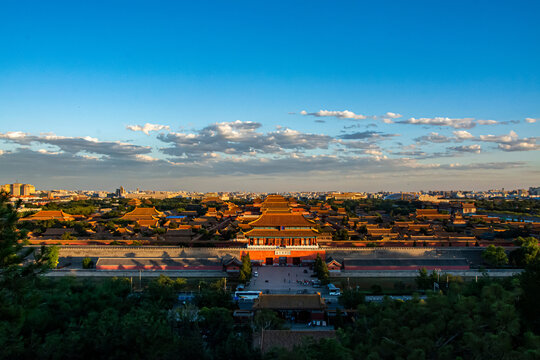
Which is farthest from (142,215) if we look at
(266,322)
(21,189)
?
(21,189)

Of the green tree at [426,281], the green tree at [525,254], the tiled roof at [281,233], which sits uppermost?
the tiled roof at [281,233]

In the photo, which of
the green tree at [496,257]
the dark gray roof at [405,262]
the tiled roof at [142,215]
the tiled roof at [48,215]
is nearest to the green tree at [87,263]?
the dark gray roof at [405,262]

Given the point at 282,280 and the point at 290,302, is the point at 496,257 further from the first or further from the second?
the point at 290,302

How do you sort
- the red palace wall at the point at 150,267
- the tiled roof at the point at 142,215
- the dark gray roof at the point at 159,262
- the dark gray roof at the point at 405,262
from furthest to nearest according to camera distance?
the tiled roof at the point at 142,215, the dark gray roof at the point at 159,262, the red palace wall at the point at 150,267, the dark gray roof at the point at 405,262

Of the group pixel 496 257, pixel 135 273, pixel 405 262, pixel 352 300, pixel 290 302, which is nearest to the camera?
pixel 290 302

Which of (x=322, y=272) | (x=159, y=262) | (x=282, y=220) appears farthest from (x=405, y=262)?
(x=159, y=262)

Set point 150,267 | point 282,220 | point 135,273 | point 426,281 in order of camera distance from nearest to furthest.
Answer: point 426,281
point 135,273
point 150,267
point 282,220

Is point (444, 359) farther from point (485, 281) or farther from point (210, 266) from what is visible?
point (210, 266)

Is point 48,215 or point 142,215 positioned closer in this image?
point 48,215

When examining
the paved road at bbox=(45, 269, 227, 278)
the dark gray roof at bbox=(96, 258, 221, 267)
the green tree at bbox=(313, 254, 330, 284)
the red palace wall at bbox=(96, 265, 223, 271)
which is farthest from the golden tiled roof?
the green tree at bbox=(313, 254, 330, 284)

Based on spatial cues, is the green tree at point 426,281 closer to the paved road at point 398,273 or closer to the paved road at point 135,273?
the paved road at point 398,273

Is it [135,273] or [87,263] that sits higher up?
[87,263]

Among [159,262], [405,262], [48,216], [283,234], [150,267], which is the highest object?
[283,234]
